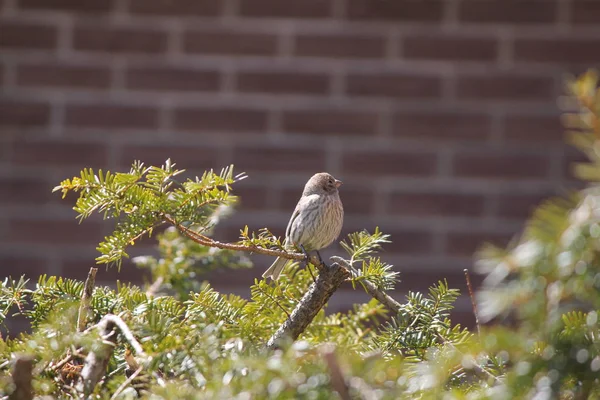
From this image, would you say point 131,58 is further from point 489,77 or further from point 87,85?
point 489,77

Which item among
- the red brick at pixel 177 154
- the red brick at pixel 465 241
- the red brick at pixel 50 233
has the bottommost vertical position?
the red brick at pixel 50 233

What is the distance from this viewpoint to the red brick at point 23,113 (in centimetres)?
233

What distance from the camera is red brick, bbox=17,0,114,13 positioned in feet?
7.62

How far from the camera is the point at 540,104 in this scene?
7.77ft

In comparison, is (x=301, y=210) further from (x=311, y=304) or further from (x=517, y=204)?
(x=311, y=304)

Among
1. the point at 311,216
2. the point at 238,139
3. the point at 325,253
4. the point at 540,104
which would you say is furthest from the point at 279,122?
the point at 540,104

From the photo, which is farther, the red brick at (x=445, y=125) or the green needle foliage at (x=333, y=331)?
the red brick at (x=445, y=125)

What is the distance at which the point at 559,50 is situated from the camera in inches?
93.0

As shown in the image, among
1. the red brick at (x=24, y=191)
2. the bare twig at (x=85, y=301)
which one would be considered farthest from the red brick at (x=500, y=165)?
the bare twig at (x=85, y=301)

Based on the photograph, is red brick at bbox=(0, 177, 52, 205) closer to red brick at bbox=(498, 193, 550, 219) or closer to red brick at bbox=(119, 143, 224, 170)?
red brick at bbox=(119, 143, 224, 170)

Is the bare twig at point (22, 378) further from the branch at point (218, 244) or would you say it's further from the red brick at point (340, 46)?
the red brick at point (340, 46)

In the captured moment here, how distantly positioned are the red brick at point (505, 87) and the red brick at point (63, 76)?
1.07 metres

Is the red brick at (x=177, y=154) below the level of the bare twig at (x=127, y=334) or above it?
below

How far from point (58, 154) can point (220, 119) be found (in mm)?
488
